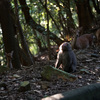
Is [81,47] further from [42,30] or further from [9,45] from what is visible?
[9,45]

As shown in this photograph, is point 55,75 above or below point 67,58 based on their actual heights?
below

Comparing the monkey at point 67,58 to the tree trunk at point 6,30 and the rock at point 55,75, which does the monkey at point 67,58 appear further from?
the tree trunk at point 6,30

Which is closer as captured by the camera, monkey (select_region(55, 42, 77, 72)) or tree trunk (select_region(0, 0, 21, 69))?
monkey (select_region(55, 42, 77, 72))

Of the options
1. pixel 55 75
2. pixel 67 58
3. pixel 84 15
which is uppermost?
pixel 84 15

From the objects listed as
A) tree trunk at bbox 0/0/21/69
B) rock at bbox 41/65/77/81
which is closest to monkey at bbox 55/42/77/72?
rock at bbox 41/65/77/81

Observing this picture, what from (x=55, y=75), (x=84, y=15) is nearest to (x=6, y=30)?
(x=55, y=75)

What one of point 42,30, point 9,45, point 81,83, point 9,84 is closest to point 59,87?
point 81,83

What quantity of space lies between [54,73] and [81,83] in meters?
0.65

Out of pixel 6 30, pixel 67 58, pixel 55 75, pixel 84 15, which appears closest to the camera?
pixel 55 75

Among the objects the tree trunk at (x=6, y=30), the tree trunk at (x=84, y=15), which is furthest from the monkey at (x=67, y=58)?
the tree trunk at (x=84, y=15)

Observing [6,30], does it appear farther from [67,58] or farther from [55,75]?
[55,75]

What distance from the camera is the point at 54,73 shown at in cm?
393

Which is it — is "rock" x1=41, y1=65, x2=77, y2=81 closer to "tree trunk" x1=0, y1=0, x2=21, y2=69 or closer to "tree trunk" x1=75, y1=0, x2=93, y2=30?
"tree trunk" x1=0, y1=0, x2=21, y2=69

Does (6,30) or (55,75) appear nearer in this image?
(55,75)
